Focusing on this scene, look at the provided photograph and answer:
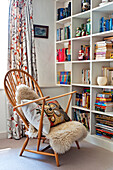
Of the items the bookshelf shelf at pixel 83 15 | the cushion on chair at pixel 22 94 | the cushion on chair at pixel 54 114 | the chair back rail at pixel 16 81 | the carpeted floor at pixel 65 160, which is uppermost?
the bookshelf shelf at pixel 83 15

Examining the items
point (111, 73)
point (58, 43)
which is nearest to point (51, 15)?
point (58, 43)

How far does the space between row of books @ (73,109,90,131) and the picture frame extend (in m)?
1.36

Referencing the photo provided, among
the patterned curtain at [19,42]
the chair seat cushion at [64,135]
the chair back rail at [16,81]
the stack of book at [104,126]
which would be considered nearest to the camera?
the chair seat cushion at [64,135]

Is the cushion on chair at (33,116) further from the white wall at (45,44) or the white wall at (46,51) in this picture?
the white wall at (45,44)

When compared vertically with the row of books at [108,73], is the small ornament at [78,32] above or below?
above

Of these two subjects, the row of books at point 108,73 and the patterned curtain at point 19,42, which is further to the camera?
the patterned curtain at point 19,42

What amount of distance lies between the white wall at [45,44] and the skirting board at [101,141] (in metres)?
1.22

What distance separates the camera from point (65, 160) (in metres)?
2.70

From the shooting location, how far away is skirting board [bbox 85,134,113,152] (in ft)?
9.87

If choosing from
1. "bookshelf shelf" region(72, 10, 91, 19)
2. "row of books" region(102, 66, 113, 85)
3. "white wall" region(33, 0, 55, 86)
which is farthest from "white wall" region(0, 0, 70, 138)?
"row of books" region(102, 66, 113, 85)

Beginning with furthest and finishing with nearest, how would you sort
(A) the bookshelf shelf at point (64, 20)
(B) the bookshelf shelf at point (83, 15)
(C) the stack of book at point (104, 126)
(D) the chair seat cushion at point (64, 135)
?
1. (A) the bookshelf shelf at point (64, 20)
2. (B) the bookshelf shelf at point (83, 15)
3. (C) the stack of book at point (104, 126)
4. (D) the chair seat cushion at point (64, 135)

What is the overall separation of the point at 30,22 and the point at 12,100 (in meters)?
1.38

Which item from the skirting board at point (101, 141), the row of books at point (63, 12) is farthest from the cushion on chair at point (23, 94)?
the row of books at point (63, 12)

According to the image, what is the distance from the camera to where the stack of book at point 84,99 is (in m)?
3.42
